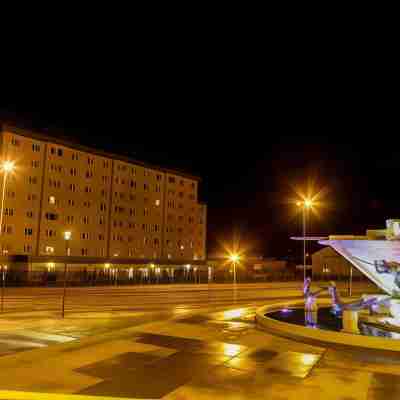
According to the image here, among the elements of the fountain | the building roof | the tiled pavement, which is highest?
the building roof

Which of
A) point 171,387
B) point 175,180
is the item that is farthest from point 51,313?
point 175,180

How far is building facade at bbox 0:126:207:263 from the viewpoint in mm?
65125

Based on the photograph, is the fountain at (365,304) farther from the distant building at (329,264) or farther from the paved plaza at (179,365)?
the distant building at (329,264)

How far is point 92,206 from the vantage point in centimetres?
7631

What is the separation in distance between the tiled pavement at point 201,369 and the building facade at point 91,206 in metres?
44.1

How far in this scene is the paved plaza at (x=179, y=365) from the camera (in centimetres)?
1038

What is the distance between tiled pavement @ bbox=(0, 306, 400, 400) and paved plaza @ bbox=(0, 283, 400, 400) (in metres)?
0.02

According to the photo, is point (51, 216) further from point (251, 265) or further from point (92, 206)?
point (251, 265)

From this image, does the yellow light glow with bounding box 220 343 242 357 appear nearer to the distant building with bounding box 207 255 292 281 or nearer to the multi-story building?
the multi-story building

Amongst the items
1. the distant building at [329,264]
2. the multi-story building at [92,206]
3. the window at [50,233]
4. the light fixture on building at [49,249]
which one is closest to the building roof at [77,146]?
the multi-story building at [92,206]

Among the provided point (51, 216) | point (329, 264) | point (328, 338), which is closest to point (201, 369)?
point (328, 338)

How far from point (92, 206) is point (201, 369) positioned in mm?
66477

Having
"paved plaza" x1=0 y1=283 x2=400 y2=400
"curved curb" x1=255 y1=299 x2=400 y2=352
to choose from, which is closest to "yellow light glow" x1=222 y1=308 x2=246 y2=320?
"paved plaza" x1=0 y1=283 x2=400 y2=400

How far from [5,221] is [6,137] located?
Answer: 37.6ft
